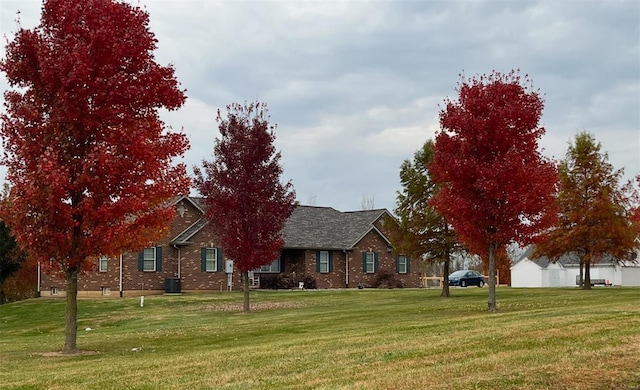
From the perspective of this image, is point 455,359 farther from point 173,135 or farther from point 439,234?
point 439,234

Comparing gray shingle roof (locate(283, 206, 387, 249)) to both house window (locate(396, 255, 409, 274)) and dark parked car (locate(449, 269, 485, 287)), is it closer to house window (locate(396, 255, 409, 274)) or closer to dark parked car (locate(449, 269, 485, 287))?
house window (locate(396, 255, 409, 274))

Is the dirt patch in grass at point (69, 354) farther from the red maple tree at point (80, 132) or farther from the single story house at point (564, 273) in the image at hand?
the single story house at point (564, 273)

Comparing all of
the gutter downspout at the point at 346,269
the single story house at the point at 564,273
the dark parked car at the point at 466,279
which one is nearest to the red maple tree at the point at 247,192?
the gutter downspout at the point at 346,269

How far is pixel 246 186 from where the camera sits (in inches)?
1148

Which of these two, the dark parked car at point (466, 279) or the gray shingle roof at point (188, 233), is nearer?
the gray shingle roof at point (188, 233)

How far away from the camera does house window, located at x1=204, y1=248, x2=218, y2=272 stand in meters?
47.6

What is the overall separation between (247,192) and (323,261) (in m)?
23.6

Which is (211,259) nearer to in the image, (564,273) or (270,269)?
(270,269)

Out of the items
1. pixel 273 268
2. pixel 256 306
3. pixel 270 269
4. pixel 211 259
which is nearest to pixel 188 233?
pixel 211 259

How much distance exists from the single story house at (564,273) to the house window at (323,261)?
25.9 metres

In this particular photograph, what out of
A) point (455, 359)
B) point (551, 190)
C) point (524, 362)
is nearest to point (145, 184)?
point (455, 359)

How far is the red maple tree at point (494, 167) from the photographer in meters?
23.2

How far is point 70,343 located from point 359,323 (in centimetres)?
807

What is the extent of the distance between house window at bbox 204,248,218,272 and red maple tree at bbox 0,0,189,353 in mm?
29676
